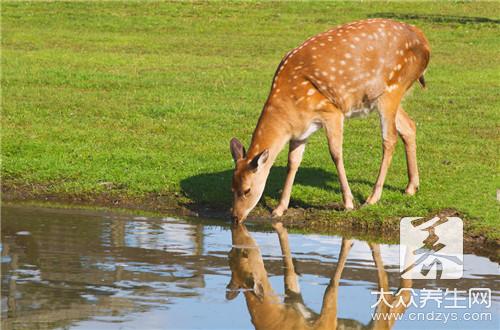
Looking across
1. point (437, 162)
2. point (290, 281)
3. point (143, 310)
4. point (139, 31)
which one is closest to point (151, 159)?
point (437, 162)

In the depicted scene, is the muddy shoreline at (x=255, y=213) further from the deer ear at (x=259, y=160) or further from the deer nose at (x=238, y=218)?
the deer ear at (x=259, y=160)

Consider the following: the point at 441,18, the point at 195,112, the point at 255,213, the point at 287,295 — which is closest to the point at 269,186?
the point at 255,213

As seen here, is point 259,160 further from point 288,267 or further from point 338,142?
point 288,267

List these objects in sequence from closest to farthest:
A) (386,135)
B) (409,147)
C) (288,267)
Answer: (288,267), (386,135), (409,147)

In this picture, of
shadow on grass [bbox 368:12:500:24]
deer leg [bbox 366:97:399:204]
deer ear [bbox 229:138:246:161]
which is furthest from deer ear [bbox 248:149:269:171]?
shadow on grass [bbox 368:12:500:24]

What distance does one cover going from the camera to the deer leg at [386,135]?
12766 mm

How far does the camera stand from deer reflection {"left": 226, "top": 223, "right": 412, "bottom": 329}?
8.80 m

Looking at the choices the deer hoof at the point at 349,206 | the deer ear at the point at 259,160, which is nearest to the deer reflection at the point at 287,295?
the deer ear at the point at 259,160

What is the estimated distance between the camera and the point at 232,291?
9.66 m

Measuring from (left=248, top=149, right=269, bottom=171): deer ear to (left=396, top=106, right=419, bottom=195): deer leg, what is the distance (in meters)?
2.01

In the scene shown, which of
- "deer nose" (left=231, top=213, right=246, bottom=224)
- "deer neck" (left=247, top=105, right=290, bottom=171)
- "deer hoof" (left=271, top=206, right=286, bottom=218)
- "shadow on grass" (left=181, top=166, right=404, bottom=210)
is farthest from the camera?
"shadow on grass" (left=181, top=166, right=404, bottom=210)

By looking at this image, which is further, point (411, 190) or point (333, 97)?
point (411, 190)

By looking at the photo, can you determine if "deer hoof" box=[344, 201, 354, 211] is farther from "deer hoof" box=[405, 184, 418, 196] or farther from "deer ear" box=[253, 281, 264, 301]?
"deer ear" box=[253, 281, 264, 301]

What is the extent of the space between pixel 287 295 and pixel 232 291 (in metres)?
0.46
